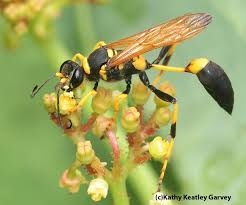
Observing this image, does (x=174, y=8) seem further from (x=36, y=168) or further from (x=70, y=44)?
(x=36, y=168)

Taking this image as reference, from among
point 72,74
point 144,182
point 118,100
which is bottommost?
point 144,182

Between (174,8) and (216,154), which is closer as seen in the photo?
(216,154)

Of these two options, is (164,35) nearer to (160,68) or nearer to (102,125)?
(160,68)

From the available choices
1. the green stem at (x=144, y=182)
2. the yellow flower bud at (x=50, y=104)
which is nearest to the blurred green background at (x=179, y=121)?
the green stem at (x=144, y=182)

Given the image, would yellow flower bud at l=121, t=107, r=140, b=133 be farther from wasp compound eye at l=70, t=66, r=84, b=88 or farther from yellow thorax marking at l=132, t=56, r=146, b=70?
yellow thorax marking at l=132, t=56, r=146, b=70

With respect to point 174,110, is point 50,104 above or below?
above

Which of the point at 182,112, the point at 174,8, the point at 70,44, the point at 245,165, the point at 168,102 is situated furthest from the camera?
the point at 70,44

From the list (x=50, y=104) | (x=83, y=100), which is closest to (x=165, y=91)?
(x=83, y=100)

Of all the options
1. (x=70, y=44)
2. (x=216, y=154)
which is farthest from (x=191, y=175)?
(x=70, y=44)
